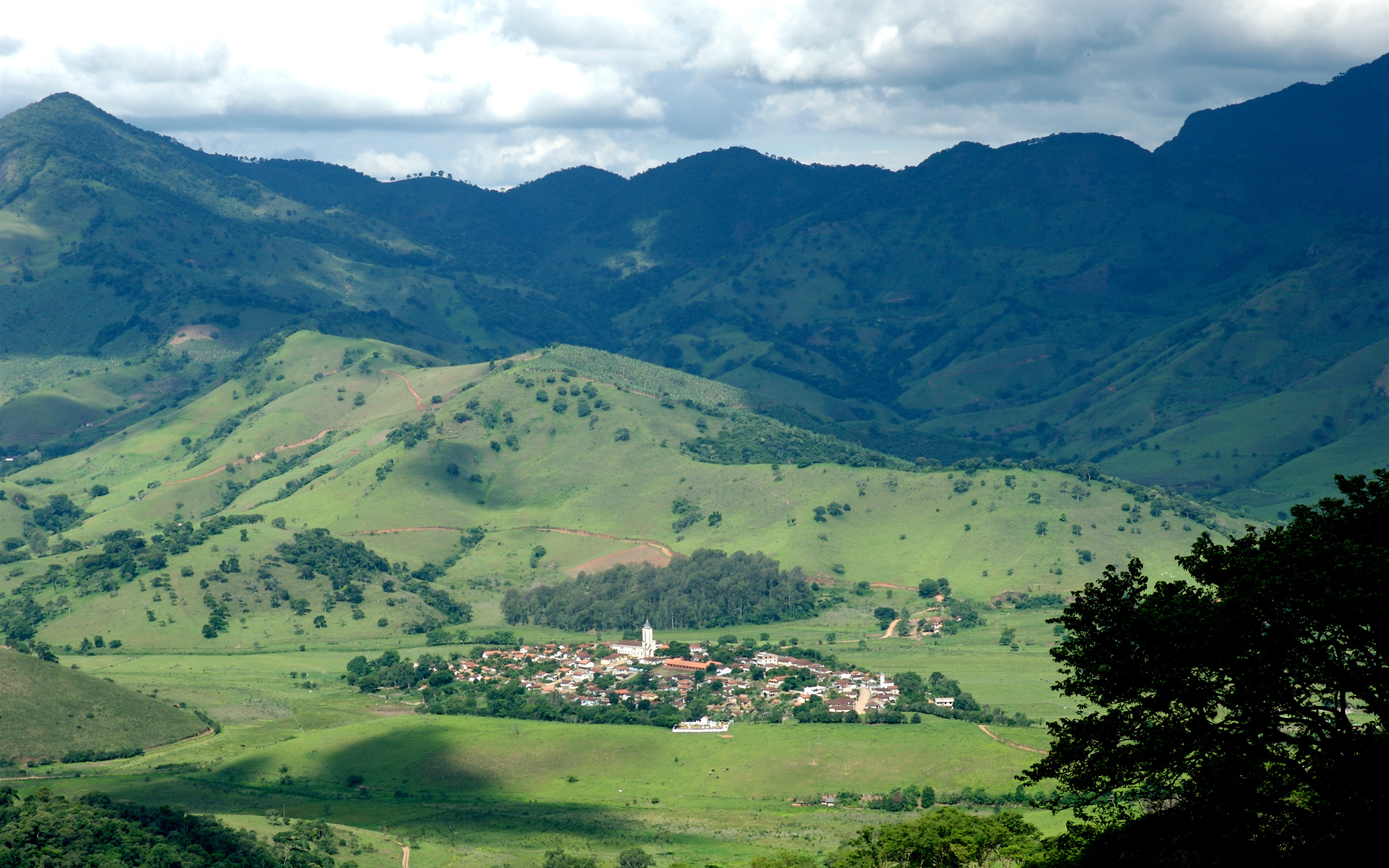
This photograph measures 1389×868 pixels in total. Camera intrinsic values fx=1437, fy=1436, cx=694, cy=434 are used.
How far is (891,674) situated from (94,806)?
86243 millimetres

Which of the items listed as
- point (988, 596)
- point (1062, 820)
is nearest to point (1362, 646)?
point (1062, 820)

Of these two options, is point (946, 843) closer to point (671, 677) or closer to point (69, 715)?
point (671, 677)

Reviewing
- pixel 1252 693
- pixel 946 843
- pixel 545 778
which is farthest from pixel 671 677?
pixel 1252 693

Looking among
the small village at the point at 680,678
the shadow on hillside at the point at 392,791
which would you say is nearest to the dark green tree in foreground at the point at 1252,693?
the shadow on hillside at the point at 392,791

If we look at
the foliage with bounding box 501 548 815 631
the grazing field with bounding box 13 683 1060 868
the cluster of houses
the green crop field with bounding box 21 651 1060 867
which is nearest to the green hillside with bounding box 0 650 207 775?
the green crop field with bounding box 21 651 1060 867

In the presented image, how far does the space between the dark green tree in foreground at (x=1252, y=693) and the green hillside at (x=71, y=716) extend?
106624 mm

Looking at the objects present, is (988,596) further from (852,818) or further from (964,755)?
(852,818)

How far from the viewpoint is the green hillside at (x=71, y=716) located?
417ft

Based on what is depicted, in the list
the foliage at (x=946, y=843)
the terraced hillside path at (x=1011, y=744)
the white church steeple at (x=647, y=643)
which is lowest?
the foliage at (x=946, y=843)

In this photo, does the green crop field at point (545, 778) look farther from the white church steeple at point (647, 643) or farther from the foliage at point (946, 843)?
the white church steeple at point (647, 643)

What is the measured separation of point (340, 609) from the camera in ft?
630

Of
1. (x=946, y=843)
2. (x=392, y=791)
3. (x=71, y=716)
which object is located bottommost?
(x=392, y=791)

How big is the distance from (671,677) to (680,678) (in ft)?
3.07

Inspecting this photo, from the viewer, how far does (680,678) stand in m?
154
